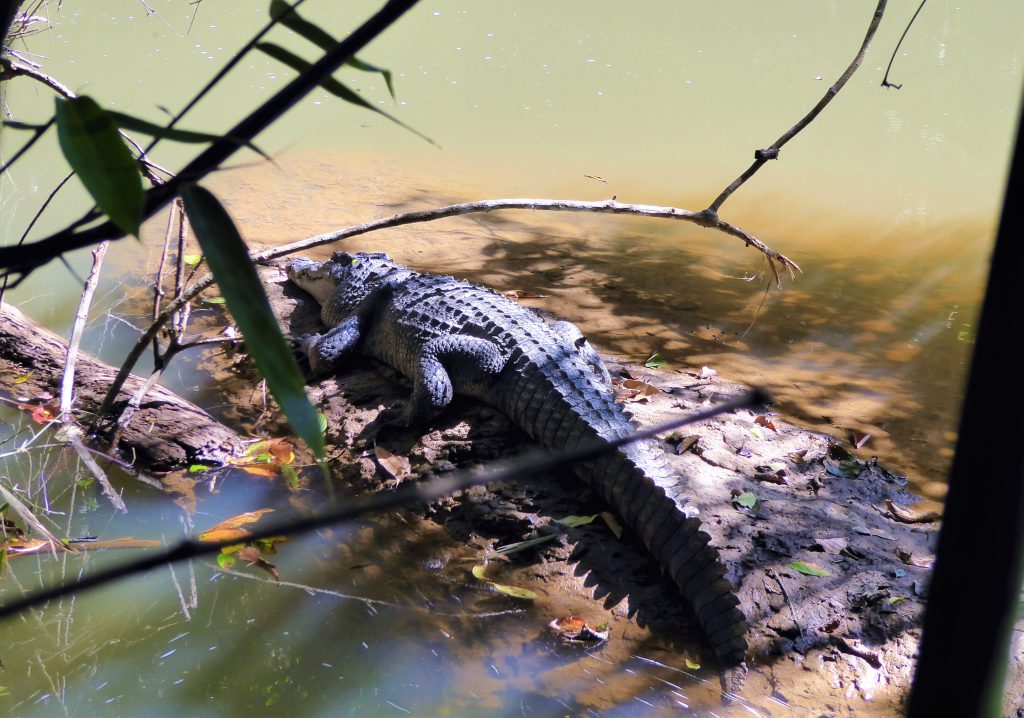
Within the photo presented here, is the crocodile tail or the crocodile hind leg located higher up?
the crocodile hind leg

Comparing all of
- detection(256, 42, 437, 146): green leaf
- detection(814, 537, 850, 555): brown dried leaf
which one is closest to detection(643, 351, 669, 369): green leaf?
detection(814, 537, 850, 555): brown dried leaf

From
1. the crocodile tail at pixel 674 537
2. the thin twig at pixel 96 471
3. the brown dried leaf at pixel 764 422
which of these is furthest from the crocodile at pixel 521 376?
the thin twig at pixel 96 471

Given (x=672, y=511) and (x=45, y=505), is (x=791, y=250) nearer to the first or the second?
(x=672, y=511)

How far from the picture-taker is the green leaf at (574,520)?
373cm

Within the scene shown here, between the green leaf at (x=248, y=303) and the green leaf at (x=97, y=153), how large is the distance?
51 millimetres

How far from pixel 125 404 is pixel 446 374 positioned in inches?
68.1

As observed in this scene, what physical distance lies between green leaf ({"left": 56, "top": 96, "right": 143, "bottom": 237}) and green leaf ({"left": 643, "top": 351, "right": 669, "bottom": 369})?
4444 millimetres

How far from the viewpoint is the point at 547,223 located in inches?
333

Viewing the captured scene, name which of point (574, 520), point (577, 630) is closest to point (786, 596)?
point (577, 630)

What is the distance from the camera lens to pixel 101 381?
176 inches

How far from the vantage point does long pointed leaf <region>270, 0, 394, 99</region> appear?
832 millimetres

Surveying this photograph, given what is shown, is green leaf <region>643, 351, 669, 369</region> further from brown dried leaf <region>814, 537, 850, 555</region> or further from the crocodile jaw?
the crocodile jaw

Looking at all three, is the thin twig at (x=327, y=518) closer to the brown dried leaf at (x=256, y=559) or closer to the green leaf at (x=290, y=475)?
the brown dried leaf at (x=256, y=559)

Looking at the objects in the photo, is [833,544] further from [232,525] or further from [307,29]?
[307,29]
